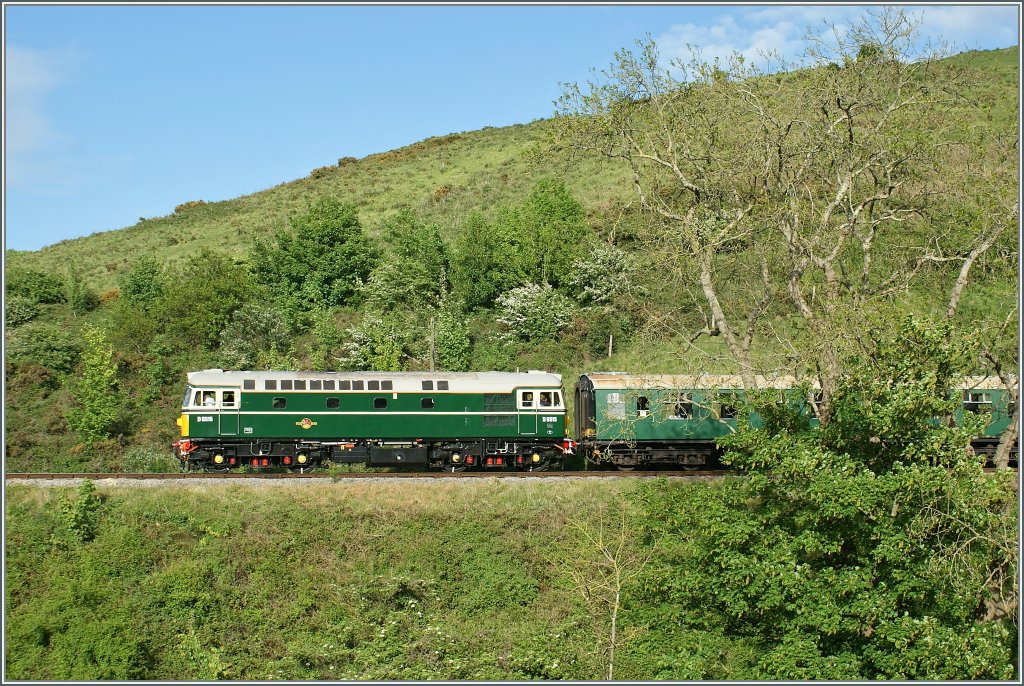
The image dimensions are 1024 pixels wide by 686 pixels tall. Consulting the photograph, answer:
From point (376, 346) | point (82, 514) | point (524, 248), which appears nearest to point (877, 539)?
point (82, 514)

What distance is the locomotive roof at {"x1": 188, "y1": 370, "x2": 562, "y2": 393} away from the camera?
34031 mm

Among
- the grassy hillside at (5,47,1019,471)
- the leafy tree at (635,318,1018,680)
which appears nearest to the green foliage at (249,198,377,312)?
the grassy hillside at (5,47,1019,471)

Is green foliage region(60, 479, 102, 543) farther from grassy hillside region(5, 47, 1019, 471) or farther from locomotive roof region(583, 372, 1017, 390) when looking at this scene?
locomotive roof region(583, 372, 1017, 390)

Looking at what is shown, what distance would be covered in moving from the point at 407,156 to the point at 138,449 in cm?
6320

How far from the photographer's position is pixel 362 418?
34250mm

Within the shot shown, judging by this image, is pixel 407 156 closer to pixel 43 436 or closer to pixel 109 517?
pixel 43 436

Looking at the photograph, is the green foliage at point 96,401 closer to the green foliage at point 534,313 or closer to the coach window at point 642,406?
the green foliage at point 534,313

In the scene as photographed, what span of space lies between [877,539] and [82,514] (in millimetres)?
23844

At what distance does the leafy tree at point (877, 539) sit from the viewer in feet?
61.6

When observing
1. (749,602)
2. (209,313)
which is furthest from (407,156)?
(749,602)

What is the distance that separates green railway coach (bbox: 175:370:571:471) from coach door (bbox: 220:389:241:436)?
0.04 metres

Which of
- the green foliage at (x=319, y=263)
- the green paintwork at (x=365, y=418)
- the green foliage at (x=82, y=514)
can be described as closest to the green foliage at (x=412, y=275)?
the green foliage at (x=319, y=263)

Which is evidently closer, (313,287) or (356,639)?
(356,639)

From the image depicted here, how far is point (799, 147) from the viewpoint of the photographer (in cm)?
2755
